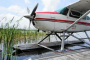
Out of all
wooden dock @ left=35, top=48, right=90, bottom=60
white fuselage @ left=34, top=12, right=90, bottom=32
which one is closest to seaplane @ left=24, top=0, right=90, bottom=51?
white fuselage @ left=34, top=12, right=90, bottom=32

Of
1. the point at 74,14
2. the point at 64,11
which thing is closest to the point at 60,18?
the point at 64,11

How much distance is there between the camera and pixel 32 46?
518cm

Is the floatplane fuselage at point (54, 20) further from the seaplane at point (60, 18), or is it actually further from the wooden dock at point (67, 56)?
the wooden dock at point (67, 56)

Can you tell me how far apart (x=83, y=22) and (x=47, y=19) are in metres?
2.68

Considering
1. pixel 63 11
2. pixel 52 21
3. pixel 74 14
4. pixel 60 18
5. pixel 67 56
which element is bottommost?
pixel 67 56

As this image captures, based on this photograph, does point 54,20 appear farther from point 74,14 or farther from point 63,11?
point 74,14

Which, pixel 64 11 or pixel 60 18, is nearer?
pixel 60 18

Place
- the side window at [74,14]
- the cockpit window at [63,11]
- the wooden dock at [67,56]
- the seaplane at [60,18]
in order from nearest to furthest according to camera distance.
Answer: the wooden dock at [67,56] → the seaplane at [60,18] → the cockpit window at [63,11] → the side window at [74,14]

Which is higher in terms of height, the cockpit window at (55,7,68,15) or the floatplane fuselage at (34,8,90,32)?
the cockpit window at (55,7,68,15)

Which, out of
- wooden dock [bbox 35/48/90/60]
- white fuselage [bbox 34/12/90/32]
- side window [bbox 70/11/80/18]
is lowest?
wooden dock [bbox 35/48/90/60]

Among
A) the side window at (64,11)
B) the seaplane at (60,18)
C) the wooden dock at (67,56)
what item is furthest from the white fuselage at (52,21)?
the wooden dock at (67,56)

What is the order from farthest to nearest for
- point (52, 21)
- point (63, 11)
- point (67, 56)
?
point (63, 11), point (52, 21), point (67, 56)

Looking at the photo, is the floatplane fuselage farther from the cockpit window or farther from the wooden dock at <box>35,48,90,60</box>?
the wooden dock at <box>35,48,90,60</box>

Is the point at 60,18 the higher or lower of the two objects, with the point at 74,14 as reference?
lower
